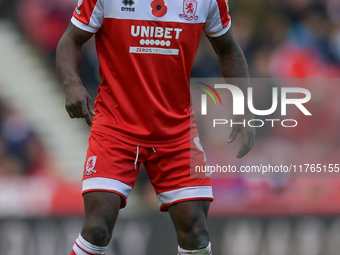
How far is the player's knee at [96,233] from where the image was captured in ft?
8.87

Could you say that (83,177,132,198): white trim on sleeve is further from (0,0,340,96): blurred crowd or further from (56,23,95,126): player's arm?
(0,0,340,96): blurred crowd

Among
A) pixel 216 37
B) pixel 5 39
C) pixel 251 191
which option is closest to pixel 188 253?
pixel 216 37

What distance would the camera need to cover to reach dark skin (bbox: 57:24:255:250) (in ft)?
8.95

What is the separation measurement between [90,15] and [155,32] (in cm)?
38

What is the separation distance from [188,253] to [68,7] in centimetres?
335

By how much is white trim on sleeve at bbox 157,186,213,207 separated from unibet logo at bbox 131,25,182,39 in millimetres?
899

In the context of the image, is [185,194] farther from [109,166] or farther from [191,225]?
[109,166]

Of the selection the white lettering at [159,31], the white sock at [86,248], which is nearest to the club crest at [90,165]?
the white sock at [86,248]

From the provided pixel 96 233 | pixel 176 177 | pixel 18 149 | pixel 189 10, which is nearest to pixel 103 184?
pixel 96 233

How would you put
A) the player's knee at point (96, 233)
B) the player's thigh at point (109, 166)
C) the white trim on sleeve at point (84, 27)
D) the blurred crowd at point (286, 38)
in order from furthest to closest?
the blurred crowd at point (286, 38)
the white trim on sleeve at point (84, 27)
the player's thigh at point (109, 166)
the player's knee at point (96, 233)

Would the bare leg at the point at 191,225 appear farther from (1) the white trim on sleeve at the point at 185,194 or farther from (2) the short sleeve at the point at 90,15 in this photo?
(2) the short sleeve at the point at 90,15

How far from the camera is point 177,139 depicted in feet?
9.99

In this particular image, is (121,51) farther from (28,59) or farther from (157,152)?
(28,59)

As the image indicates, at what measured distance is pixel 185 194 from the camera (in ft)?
9.71
